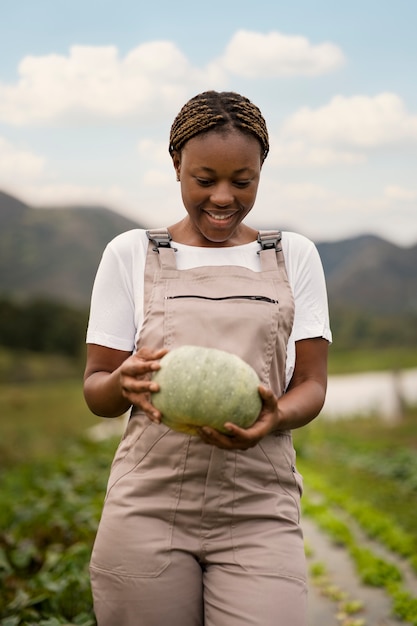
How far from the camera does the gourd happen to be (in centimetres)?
227

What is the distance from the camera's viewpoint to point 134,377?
2305 millimetres

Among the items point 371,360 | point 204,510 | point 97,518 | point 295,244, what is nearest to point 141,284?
point 295,244

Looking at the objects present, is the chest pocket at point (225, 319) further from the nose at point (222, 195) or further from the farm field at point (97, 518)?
the farm field at point (97, 518)

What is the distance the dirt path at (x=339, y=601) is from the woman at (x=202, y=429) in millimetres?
2650

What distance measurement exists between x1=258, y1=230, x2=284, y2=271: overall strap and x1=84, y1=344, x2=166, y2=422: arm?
492 mm

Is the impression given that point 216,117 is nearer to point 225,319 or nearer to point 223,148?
point 223,148

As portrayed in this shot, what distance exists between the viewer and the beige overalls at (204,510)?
2.41 m

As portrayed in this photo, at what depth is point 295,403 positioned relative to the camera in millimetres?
2439

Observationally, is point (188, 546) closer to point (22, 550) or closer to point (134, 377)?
point (134, 377)

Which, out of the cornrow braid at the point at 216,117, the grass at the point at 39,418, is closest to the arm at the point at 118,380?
the cornrow braid at the point at 216,117

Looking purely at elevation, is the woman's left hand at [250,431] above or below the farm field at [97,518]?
above

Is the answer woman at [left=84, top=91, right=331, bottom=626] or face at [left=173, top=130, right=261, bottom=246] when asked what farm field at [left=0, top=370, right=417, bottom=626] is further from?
face at [left=173, top=130, right=261, bottom=246]

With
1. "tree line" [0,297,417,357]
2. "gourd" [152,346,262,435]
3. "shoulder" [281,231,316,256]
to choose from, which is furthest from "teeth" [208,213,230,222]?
"tree line" [0,297,417,357]

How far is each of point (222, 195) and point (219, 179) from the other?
2.1 inches
